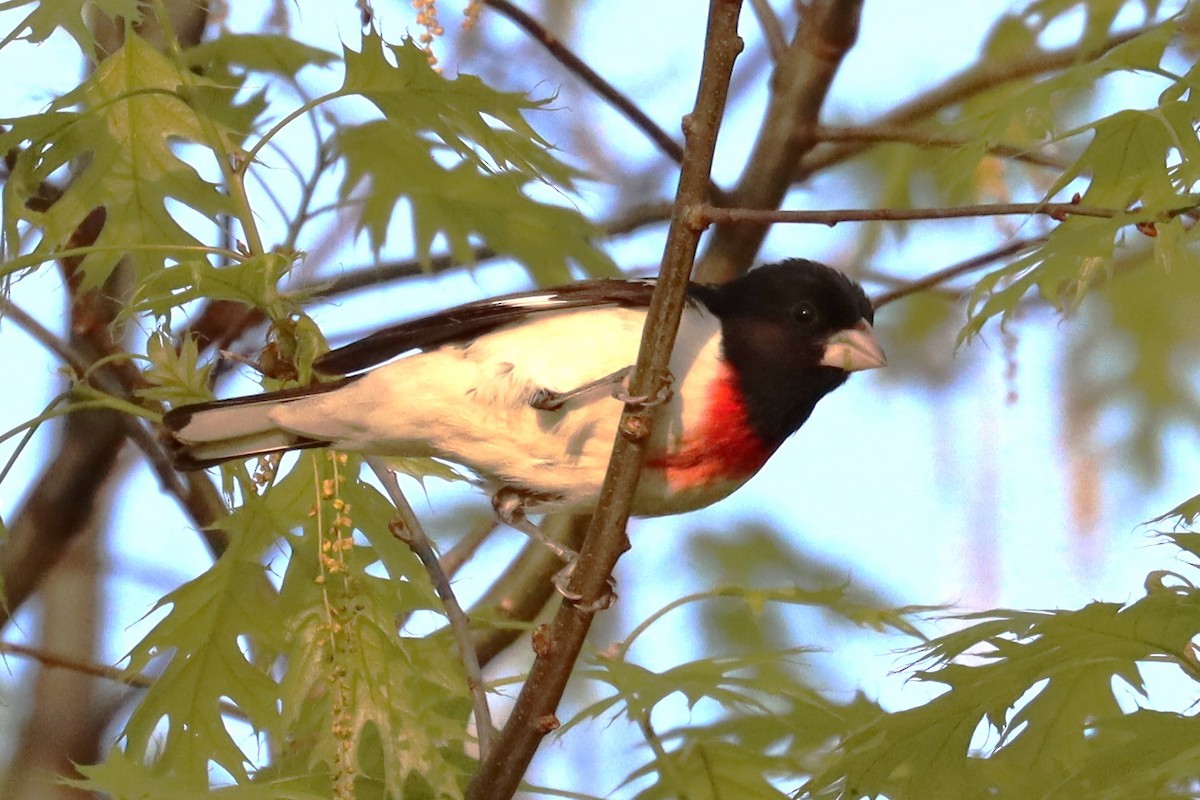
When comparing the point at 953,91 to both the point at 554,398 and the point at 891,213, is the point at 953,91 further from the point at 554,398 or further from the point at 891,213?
the point at 891,213

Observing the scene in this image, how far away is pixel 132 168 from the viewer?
9.87ft

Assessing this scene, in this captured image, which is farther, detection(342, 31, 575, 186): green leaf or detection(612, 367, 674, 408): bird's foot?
detection(342, 31, 575, 186): green leaf

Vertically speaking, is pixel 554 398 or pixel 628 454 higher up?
pixel 554 398

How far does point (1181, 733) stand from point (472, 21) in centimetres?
189

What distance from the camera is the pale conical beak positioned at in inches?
131

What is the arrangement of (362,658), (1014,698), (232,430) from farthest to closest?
(232,430) < (362,658) < (1014,698)

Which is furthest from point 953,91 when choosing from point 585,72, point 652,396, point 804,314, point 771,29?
point 652,396

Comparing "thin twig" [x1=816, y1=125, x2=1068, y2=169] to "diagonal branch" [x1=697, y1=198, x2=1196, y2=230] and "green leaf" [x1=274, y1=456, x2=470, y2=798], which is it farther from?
"green leaf" [x1=274, y1=456, x2=470, y2=798]

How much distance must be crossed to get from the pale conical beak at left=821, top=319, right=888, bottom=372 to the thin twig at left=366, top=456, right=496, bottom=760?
1.06 metres

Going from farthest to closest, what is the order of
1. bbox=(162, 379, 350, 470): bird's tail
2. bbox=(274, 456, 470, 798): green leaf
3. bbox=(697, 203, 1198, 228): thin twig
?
bbox=(162, 379, 350, 470): bird's tail, bbox=(274, 456, 470, 798): green leaf, bbox=(697, 203, 1198, 228): thin twig

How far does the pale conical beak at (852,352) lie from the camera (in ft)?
10.9

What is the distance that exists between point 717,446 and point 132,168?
1.36 meters

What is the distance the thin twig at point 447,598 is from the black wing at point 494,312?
29 cm

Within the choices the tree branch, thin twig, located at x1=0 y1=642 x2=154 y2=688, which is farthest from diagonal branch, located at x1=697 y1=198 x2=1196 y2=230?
the tree branch
